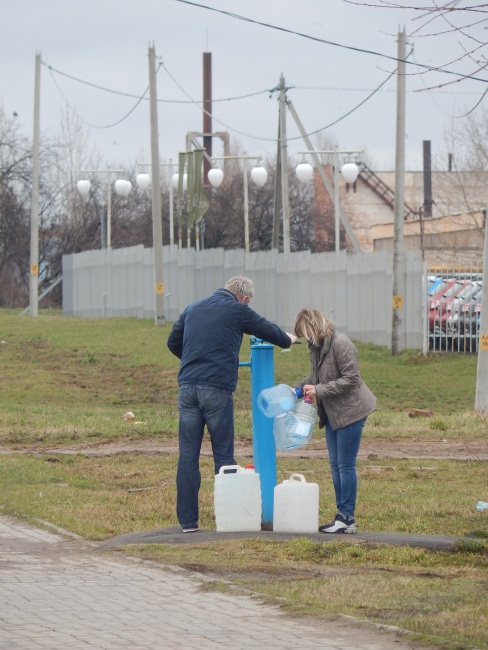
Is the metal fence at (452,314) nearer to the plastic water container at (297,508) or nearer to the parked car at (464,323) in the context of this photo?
the parked car at (464,323)

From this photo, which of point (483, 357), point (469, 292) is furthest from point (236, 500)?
point (469, 292)

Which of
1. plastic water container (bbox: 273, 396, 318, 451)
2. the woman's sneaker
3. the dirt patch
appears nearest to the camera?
the woman's sneaker

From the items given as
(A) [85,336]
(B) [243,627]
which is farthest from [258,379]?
(A) [85,336]

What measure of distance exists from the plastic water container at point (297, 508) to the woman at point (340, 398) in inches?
5.2

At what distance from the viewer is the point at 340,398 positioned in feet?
33.3

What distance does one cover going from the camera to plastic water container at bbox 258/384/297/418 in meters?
10.3

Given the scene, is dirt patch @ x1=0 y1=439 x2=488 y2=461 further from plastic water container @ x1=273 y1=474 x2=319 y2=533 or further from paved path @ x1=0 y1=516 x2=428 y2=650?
paved path @ x1=0 y1=516 x2=428 y2=650

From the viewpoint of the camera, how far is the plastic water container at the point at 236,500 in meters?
10.1

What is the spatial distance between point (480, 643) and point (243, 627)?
1.25 metres

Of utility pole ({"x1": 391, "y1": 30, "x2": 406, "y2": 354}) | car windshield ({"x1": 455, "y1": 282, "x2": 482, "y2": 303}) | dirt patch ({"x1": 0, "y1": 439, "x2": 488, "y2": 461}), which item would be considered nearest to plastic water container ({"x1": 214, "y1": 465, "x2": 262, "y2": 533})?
dirt patch ({"x1": 0, "y1": 439, "x2": 488, "y2": 461})

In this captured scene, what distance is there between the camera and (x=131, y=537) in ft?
33.2

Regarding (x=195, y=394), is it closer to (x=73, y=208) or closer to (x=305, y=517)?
(x=305, y=517)

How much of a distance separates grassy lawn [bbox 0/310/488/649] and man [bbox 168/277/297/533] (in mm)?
608

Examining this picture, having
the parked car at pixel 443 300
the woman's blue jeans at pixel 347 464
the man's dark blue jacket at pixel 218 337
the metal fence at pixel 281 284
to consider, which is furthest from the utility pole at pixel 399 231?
the woman's blue jeans at pixel 347 464
